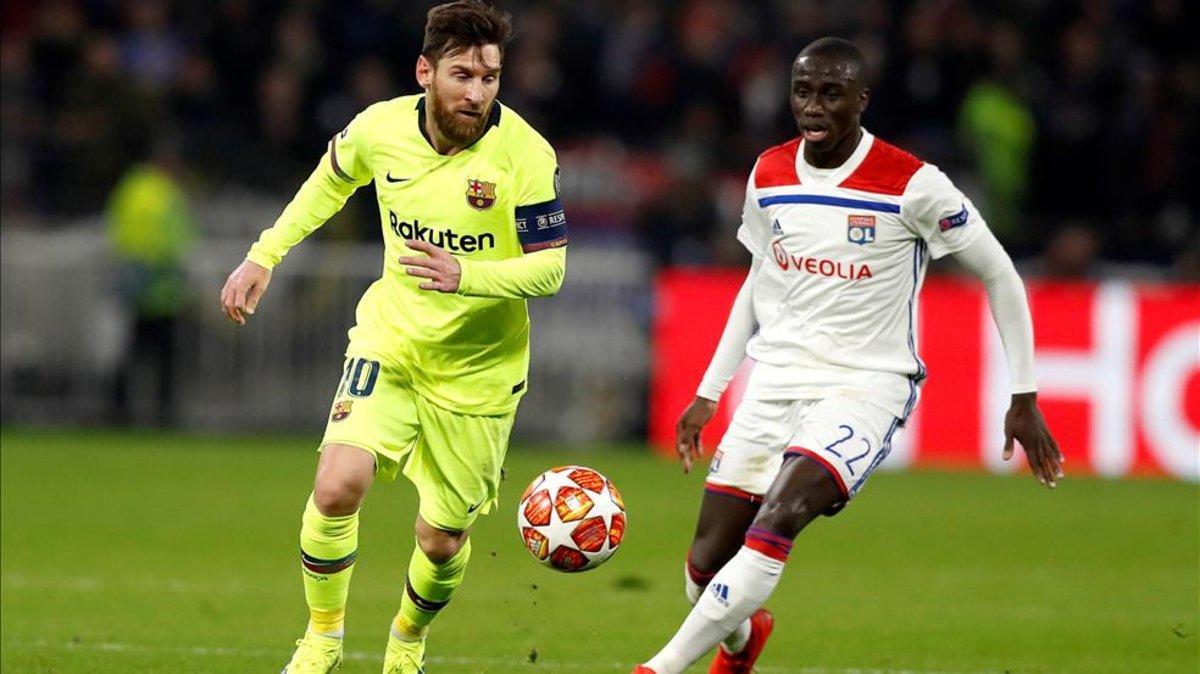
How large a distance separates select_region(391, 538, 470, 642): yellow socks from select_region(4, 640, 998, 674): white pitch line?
62 centimetres

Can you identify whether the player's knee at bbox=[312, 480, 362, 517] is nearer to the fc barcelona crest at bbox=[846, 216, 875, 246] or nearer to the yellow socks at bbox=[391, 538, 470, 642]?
the yellow socks at bbox=[391, 538, 470, 642]

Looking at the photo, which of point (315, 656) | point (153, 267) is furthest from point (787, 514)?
point (153, 267)

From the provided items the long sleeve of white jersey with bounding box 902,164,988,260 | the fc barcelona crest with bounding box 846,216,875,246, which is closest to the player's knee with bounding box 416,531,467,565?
the fc barcelona crest with bounding box 846,216,875,246

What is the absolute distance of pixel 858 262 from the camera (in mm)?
7266

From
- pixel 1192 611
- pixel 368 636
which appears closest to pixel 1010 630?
pixel 1192 611

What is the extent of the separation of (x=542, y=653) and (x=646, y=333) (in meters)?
9.56

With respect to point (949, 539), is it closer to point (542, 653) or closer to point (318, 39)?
point (542, 653)

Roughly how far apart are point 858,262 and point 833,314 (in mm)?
220

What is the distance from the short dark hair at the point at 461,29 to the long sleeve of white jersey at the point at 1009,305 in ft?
6.29

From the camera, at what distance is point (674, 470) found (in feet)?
54.4

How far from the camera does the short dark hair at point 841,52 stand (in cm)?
720

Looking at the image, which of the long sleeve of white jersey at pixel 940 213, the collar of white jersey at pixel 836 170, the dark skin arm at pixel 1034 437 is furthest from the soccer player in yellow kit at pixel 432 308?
the dark skin arm at pixel 1034 437

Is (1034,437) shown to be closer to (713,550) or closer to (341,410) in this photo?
(713,550)

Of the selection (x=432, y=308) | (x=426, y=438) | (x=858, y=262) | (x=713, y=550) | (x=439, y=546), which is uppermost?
(x=858, y=262)
